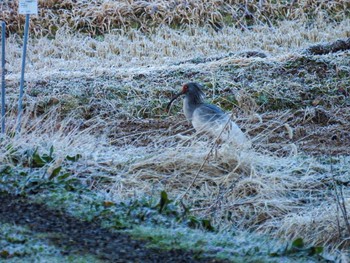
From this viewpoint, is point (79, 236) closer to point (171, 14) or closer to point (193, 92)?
point (193, 92)

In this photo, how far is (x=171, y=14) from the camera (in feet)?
55.5

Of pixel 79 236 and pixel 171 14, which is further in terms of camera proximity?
pixel 171 14

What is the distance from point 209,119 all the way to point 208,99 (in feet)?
8.99

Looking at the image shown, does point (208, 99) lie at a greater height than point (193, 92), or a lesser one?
lesser

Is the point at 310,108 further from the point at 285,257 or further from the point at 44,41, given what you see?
the point at 44,41

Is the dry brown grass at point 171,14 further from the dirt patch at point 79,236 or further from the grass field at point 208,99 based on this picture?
the dirt patch at point 79,236

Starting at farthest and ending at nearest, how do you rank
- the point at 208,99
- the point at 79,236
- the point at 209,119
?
the point at 208,99
the point at 209,119
the point at 79,236

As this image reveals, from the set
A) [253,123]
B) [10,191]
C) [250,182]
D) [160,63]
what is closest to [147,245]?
[10,191]

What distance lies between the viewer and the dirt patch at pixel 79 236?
487cm

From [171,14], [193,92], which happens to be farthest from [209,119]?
[171,14]

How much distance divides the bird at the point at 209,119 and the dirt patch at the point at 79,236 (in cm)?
241

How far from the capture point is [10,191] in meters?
5.99

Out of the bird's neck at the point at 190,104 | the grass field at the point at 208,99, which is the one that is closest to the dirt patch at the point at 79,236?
the grass field at the point at 208,99

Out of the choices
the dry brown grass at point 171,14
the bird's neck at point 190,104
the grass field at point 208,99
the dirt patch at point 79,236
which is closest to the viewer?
the dirt patch at point 79,236
